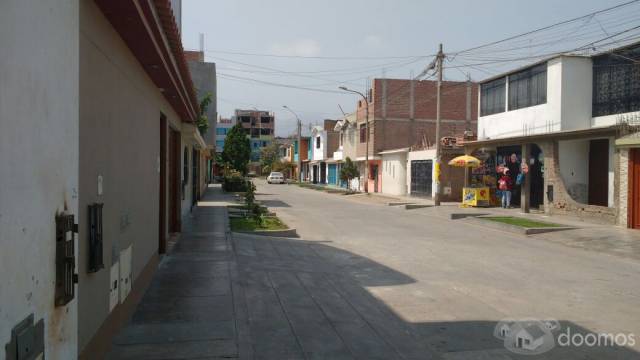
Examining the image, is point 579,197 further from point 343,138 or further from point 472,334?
point 343,138

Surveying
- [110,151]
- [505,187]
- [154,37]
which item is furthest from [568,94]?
[110,151]

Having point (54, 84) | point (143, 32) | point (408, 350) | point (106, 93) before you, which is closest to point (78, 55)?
point (54, 84)

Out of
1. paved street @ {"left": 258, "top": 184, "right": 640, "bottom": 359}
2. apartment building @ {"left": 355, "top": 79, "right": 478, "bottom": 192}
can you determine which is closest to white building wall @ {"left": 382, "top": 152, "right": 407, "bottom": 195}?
apartment building @ {"left": 355, "top": 79, "right": 478, "bottom": 192}

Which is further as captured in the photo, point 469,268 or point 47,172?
point 469,268

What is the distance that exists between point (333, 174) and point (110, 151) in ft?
180

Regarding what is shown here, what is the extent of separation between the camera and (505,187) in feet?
81.3

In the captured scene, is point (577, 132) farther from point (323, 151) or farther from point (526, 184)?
point (323, 151)

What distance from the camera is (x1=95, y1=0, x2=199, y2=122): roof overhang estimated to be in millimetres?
4656

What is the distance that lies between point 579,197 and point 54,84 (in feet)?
70.4

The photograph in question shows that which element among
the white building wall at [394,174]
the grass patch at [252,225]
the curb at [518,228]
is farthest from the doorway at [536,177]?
the white building wall at [394,174]

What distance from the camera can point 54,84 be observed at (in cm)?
318

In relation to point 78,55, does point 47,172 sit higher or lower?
lower

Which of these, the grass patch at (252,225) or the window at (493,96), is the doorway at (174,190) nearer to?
the grass patch at (252,225)

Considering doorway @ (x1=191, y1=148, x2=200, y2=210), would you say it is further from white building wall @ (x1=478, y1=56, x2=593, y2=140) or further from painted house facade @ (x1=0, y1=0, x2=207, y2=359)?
Answer: white building wall @ (x1=478, y1=56, x2=593, y2=140)
